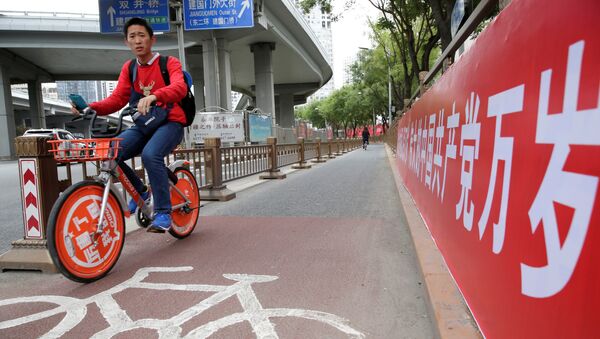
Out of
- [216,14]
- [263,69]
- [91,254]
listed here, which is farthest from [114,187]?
[263,69]

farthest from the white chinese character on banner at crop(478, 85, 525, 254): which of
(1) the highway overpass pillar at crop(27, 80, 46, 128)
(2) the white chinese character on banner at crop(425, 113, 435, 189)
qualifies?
(1) the highway overpass pillar at crop(27, 80, 46, 128)

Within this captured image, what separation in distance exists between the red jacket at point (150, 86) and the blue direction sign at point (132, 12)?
8.02m

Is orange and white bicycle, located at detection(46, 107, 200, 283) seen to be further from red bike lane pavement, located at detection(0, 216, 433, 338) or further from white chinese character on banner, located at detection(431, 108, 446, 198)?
white chinese character on banner, located at detection(431, 108, 446, 198)

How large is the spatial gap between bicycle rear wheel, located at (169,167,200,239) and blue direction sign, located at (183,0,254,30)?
9.65 meters

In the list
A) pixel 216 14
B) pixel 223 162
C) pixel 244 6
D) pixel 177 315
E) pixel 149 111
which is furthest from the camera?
pixel 244 6

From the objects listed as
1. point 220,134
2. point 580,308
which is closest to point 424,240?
point 580,308

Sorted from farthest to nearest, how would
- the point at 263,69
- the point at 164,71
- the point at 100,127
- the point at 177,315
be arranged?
the point at 263,69 → the point at 164,71 → the point at 100,127 → the point at 177,315

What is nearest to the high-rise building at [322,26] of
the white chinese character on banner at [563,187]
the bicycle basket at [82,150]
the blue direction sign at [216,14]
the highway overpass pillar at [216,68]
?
the highway overpass pillar at [216,68]

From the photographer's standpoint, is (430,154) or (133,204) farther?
(430,154)

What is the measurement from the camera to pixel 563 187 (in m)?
1.29

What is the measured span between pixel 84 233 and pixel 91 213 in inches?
6.2

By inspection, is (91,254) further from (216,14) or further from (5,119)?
(5,119)

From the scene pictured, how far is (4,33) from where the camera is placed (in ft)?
93.4

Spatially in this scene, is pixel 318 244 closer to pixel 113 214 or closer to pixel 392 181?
pixel 113 214
